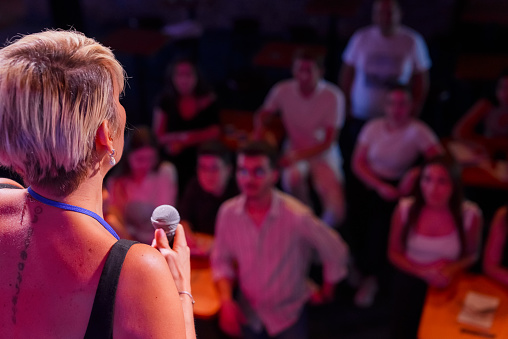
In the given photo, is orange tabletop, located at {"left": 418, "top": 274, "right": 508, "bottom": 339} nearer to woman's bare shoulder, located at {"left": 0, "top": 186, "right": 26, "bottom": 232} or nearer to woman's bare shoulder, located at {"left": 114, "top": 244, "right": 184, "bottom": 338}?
woman's bare shoulder, located at {"left": 114, "top": 244, "right": 184, "bottom": 338}

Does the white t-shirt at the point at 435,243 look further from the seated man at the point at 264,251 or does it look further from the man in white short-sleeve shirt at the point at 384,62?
the man in white short-sleeve shirt at the point at 384,62

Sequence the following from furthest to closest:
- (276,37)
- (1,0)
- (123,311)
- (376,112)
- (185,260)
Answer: (276,37)
(1,0)
(376,112)
(185,260)
(123,311)

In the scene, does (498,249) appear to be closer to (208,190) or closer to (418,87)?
(208,190)

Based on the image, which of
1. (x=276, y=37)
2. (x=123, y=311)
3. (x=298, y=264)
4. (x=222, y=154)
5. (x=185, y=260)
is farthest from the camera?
(x=276, y=37)

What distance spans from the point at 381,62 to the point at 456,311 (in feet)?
8.32

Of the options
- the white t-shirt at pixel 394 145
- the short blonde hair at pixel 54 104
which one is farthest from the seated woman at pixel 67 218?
the white t-shirt at pixel 394 145

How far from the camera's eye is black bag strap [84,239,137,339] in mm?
1057

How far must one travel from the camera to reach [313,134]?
4711 millimetres

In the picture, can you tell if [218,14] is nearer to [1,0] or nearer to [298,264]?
[1,0]

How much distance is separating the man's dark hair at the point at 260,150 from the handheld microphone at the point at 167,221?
1925 millimetres

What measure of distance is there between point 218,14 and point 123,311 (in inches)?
355

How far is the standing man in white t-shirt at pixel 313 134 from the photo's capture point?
457cm

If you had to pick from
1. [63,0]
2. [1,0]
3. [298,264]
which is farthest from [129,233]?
[1,0]

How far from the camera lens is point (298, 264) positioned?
3.23 metres
